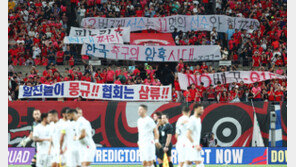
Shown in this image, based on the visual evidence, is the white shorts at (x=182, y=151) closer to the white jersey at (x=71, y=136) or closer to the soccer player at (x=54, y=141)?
the white jersey at (x=71, y=136)

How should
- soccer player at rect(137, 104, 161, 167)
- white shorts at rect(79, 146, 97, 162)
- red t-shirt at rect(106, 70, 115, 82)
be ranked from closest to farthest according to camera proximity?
white shorts at rect(79, 146, 97, 162) < soccer player at rect(137, 104, 161, 167) < red t-shirt at rect(106, 70, 115, 82)

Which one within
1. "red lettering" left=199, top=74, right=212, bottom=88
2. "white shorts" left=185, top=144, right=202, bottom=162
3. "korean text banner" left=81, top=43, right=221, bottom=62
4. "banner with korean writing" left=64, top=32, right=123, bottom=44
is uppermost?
"banner with korean writing" left=64, top=32, right=123, bottom=44

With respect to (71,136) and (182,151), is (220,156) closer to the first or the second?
(182,151)

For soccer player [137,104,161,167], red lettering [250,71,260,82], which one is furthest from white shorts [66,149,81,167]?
red lettering [250,71,260,82]

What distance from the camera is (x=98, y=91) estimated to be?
2506 centimetres

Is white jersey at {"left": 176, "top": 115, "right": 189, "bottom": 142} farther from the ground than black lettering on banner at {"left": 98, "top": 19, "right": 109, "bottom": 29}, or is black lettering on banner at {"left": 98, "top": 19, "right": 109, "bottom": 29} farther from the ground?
black lettering on banner at {"left": 98, "top": 19, "right": 109, "bottom": 29}

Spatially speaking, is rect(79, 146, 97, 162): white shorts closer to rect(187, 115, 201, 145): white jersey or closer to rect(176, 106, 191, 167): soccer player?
rect(176, 106, 191, 167): soccer player

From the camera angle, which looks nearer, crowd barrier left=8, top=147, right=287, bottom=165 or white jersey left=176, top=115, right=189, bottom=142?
white jersey left=176, top=115, right=189, bottom=142

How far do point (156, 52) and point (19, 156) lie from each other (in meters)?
10.00

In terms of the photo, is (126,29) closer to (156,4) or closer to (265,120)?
(156,4)

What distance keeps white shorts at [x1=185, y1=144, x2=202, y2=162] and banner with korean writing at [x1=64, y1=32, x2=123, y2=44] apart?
15.4 metres

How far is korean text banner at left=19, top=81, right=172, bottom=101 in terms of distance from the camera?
974 inches

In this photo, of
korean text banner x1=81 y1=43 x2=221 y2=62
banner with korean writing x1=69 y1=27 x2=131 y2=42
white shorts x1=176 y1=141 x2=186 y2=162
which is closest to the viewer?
white shorts x1=176 y1=141 x2=186 y2=162

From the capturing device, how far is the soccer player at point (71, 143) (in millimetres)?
15000
